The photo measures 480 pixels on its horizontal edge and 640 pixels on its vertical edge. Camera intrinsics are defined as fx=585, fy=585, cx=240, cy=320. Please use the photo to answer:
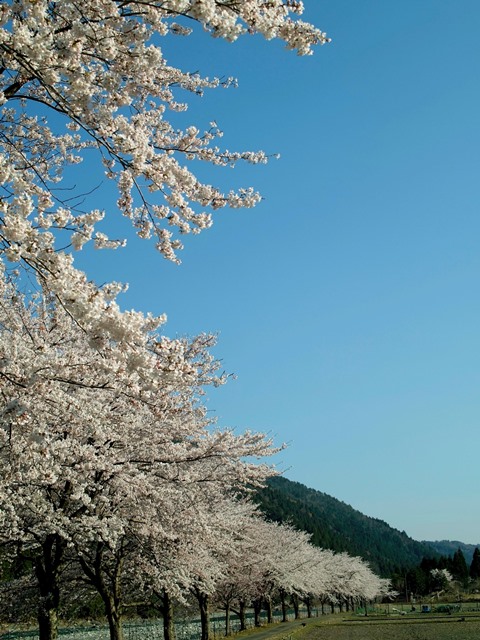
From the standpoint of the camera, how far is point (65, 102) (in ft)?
15.2

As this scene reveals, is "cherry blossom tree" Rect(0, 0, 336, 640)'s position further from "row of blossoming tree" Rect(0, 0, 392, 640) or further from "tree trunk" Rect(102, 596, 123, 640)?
"tree trunk" Rect(102, 596, 123, 640)

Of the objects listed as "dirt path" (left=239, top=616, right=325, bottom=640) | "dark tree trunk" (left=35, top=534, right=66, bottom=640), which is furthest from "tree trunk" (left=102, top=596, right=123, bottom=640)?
"dirt path" (left=239, top=616, right=325, bottom=640)

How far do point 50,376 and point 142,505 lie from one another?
7857 mm

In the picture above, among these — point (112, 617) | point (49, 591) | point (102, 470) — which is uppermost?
point (102, 470)

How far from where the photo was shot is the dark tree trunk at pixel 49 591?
11641 mm

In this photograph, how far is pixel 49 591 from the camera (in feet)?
39.0

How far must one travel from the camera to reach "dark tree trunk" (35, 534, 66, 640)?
11.6 meters

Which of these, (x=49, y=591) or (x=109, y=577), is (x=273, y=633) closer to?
(x=109, y=577)

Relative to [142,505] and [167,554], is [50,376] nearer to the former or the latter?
[142,505]

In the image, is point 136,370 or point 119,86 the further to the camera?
point 119,86

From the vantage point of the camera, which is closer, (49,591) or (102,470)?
(102,470)

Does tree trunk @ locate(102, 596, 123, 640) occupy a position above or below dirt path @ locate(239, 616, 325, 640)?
above

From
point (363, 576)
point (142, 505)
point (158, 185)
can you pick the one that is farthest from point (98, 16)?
point (363, 576)

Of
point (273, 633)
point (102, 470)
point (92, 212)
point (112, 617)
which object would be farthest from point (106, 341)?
point (273, 633)
